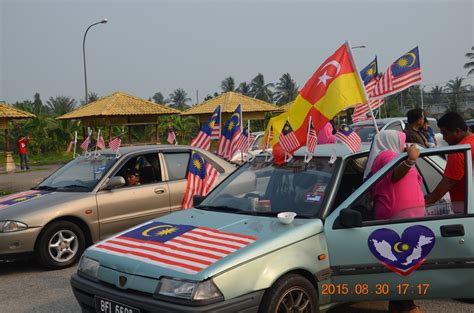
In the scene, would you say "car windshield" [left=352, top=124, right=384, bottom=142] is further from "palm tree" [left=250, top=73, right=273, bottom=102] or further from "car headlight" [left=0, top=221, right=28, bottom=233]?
"palm tree" [left=250, top=73, right=273, bottom=102]

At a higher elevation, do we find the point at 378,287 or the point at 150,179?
the point at 150,179

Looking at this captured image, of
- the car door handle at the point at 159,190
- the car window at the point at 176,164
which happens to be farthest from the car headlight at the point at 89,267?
the car window at the point at 176,164

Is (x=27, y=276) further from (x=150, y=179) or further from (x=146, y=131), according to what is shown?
(x=146, y=131)

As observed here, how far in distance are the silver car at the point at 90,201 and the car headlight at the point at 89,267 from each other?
2515mm

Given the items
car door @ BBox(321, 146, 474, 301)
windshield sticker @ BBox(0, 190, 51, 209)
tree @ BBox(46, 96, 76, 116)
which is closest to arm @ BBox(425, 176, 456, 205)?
car door @ BBox(321, 146, 474, 301)

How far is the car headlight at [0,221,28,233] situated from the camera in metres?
6.07

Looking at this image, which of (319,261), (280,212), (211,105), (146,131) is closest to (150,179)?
(280,212)

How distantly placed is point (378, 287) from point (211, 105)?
21.8m

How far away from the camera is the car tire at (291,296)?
3357mm

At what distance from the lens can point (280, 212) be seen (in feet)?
13.5

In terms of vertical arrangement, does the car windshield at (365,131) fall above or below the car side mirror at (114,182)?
above

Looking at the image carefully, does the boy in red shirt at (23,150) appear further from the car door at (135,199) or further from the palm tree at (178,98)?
the palm tree at (178,98)

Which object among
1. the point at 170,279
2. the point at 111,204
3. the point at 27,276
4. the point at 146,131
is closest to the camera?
the point at 170,279

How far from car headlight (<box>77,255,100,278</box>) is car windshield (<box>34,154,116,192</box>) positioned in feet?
9.63
